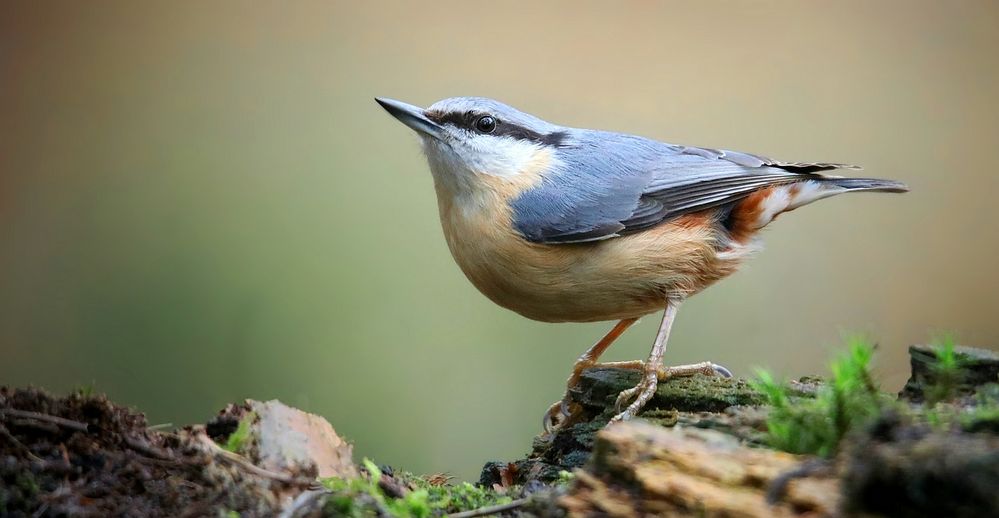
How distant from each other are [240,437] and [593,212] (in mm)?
1721

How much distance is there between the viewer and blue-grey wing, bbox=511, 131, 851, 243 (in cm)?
328

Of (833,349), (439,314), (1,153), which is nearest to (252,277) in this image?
(439,314)

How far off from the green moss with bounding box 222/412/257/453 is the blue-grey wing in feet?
4.71

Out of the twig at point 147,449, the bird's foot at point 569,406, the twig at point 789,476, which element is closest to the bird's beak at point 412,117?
the bird's foot at point 569,406

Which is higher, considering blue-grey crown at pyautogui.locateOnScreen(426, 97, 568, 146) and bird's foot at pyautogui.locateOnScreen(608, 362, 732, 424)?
blue-grey crown at pyautogui.locateOnScreen(426, 97, 568, 146)

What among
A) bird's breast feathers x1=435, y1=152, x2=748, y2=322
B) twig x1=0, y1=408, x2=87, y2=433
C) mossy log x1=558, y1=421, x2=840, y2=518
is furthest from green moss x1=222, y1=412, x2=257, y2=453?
bird's breast feathers x1=435, y1=152, x2=748, y2=322

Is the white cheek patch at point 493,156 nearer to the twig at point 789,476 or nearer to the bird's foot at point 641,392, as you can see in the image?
the bird's foot at point 641,392

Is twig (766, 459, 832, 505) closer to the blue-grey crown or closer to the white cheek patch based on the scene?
the white cheek patch

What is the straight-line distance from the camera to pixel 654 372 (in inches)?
123

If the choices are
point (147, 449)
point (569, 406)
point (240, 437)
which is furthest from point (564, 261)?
point (147, 449)

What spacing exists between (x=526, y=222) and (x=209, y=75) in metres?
3.32

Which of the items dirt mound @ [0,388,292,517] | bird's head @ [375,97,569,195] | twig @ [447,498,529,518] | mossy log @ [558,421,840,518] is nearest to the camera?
mossy log @ [558,421,840,518]

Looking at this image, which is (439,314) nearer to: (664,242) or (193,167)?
(193,167)

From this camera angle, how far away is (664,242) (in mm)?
3359
